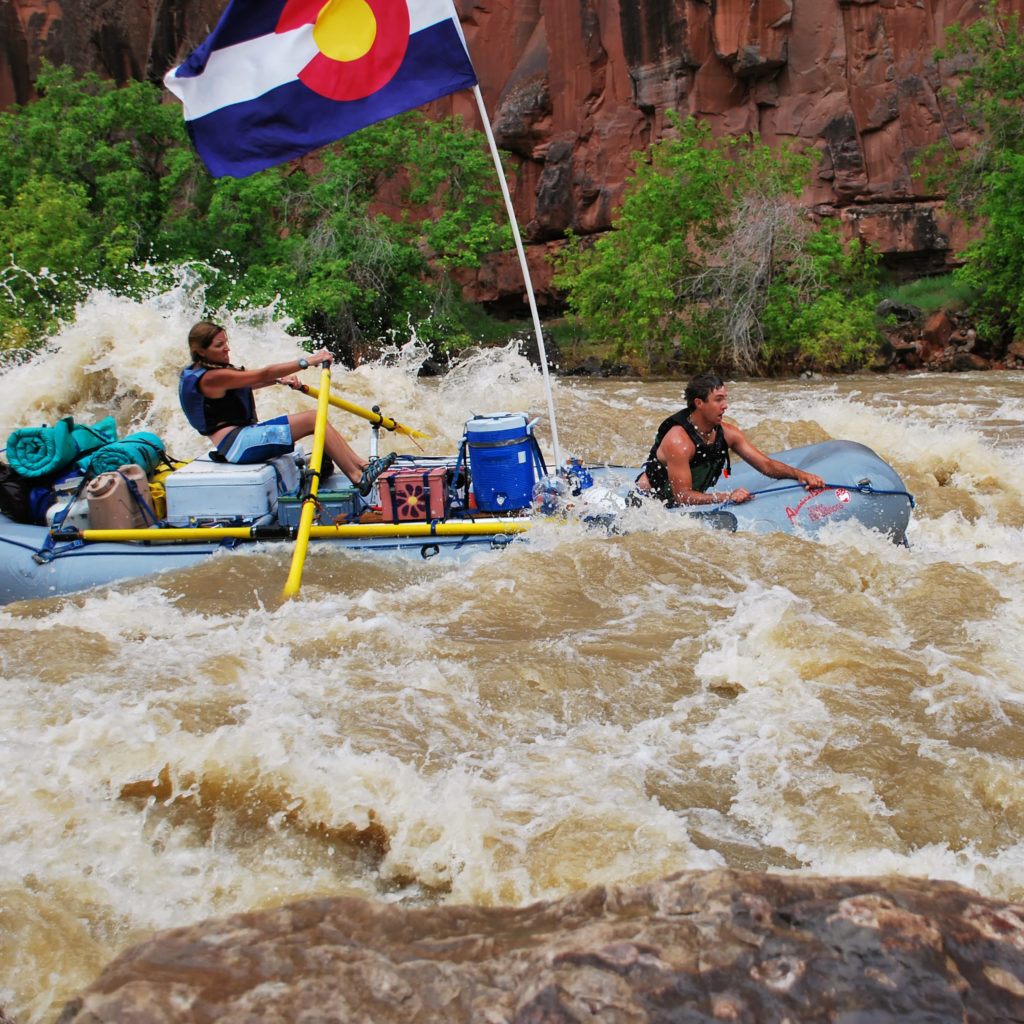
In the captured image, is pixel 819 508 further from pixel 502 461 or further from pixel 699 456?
pixel 502 461

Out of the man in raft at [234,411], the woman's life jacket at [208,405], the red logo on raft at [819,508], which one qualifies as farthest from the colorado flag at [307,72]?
the red logo on raft at [819,508]

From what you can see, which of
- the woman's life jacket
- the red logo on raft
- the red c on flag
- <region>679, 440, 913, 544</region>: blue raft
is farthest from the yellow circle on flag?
the red logo on raft

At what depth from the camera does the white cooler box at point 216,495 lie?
5879 millimetres

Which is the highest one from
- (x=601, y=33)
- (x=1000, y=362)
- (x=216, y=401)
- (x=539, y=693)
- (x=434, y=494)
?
(x=601, y=33)

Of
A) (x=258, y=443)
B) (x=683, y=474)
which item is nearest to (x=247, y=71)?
(x=258, y=443)

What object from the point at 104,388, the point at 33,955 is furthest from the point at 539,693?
the point at 104,388

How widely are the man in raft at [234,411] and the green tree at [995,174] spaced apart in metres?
14.6

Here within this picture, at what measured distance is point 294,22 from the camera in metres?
5.52

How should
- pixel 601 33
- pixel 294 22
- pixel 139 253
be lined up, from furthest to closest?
pixel 601 33
pixel 139 253
pixel 294 22

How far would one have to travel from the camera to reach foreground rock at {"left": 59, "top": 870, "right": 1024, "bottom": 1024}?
4.37 ft

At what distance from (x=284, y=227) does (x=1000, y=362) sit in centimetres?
1473

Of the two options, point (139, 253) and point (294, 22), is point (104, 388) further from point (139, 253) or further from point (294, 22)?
point (139, 253)

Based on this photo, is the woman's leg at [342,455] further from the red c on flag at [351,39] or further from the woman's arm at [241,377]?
the red c on flag at [351,39]

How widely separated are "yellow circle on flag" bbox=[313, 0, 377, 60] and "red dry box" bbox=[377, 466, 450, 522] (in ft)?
7.64
